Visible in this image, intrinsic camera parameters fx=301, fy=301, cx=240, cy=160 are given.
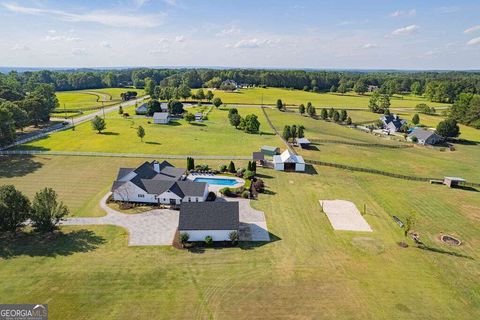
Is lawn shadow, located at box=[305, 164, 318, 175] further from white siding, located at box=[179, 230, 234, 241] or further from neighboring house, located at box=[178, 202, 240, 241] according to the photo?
white siding, located at box=[179, 230, 234, 241]

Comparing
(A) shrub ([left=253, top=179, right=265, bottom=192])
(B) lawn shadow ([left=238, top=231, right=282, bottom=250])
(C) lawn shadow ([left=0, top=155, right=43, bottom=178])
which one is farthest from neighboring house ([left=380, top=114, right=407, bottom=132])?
(C) lawn shadow ([left=0, top=155, right=43, bottom=178])

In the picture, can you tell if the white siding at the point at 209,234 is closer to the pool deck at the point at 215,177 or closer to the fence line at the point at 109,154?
the pool deck at the point at 215,177

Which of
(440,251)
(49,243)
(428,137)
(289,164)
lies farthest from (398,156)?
(49,243)

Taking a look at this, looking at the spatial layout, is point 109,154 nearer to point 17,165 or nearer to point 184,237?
point 17,165

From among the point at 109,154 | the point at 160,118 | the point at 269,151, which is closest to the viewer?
the point at 109,154

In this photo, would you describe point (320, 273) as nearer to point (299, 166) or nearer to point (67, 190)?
point (299, 166)

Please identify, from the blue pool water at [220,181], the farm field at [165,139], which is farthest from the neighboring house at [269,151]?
the blue pool water at [220,181]

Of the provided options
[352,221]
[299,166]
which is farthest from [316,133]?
[352,221]

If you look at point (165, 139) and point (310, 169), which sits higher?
point (165, 139)
